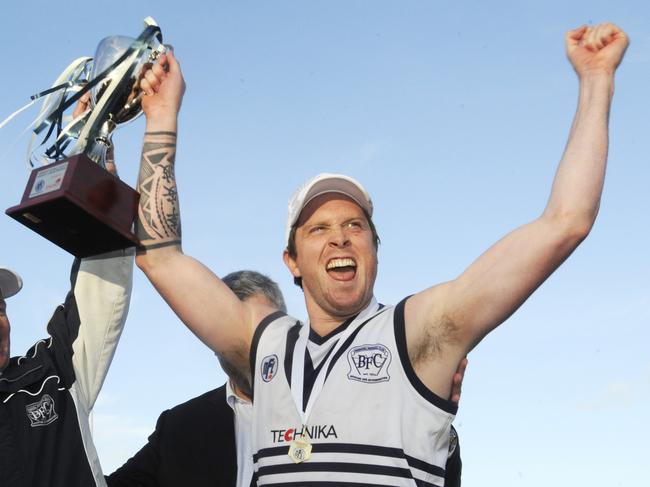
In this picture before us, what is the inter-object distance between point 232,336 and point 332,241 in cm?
71

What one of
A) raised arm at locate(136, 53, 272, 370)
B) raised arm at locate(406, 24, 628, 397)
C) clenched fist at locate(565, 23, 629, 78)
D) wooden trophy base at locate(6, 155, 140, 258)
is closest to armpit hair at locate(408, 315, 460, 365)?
raised arm at locate(406, 24, 628, 397)

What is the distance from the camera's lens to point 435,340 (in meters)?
4.12

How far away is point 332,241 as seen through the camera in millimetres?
4648

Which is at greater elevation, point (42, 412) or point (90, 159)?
point (90, 159)

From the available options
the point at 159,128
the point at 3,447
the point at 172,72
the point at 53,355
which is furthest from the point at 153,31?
the point at 3,447

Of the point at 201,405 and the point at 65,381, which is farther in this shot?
the point at 201,405

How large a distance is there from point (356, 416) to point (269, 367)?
2.10ft

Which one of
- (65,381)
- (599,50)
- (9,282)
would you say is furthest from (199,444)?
(599,50)

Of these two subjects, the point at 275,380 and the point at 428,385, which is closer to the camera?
the point at 428,385

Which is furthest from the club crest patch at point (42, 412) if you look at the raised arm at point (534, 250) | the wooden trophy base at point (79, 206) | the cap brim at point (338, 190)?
the raised arm at point (534, 250)

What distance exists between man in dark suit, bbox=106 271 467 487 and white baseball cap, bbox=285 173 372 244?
119cm

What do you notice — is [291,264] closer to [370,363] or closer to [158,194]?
[158,194]

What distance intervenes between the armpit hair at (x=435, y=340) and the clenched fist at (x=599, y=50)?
1259 mm

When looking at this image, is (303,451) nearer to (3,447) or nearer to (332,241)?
(332,241)
